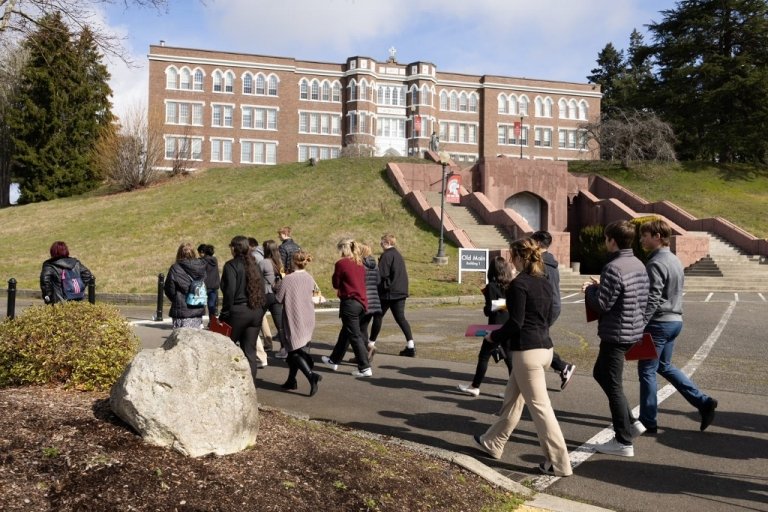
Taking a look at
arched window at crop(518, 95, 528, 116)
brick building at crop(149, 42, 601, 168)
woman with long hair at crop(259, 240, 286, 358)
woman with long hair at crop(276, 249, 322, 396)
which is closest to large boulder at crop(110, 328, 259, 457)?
woman with long hair at crop(276, 249, 322, 396)

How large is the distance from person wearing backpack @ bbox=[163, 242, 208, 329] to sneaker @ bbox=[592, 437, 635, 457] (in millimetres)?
5073

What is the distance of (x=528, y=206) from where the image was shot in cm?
3488

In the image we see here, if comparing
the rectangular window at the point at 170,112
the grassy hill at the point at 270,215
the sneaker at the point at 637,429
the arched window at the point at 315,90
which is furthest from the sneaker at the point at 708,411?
the arched window at the point at 315,90

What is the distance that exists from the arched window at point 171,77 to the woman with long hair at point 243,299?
61445 millimetres

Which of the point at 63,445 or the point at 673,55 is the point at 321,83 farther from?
the point at 63,445

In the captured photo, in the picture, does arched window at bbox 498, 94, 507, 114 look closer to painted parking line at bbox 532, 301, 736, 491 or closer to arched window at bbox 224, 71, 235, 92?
arched window at bbox 224, 71, 235, 92

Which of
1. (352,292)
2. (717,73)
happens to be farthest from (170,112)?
(352,292)

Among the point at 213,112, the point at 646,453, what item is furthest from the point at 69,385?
the point at 213,112

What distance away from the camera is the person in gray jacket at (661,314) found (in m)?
Answer: 5.84

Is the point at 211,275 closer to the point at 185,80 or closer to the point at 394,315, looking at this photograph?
the point at 394,315

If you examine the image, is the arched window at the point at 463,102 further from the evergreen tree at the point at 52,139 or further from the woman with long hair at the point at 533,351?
the woman with long hair at the point at 533,351

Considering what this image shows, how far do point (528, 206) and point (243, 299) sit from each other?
2925cm

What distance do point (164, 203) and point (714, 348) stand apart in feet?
105

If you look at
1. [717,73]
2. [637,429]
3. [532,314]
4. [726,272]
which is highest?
[717,73]
